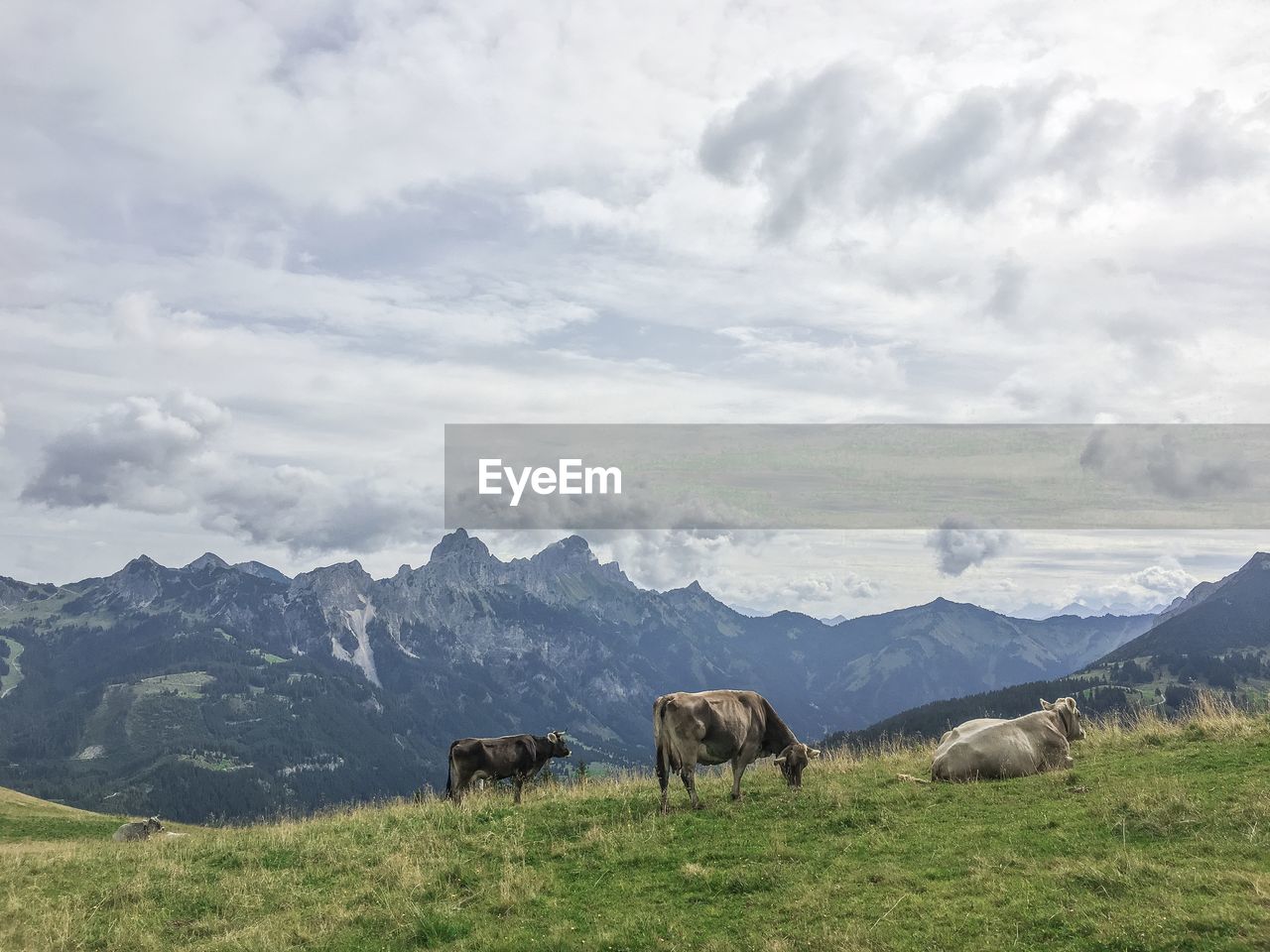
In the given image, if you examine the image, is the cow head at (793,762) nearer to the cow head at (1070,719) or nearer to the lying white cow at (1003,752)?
the lying white cow at (1003,752)

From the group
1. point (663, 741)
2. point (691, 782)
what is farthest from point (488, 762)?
point (691, 782)

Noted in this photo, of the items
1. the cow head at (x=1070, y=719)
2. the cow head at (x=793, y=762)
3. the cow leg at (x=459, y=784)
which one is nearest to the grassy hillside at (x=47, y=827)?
the cow leg at (x=459, y=784)

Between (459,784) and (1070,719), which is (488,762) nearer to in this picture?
(459,784)

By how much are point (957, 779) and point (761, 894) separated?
8443 millimetres

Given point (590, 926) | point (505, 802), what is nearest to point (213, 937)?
point (590, 926)

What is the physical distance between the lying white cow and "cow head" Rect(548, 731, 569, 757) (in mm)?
13739

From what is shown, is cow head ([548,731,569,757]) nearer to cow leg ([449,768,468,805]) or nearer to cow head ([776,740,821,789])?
cow leg ([449,768,468,805])

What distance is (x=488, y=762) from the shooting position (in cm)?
2653

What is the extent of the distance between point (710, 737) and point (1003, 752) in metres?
7.02

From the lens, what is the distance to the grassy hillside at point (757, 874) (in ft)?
35.4

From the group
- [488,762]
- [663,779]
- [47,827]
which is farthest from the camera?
[47,827]

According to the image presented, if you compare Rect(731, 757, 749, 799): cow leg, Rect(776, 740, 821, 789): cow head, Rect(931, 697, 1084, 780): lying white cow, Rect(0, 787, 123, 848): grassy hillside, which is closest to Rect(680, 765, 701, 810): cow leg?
Rect(731, 757, 749, 799): cow leg

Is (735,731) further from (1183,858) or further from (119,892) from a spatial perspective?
(119,892)

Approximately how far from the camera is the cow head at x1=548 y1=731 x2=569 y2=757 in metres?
28.9
